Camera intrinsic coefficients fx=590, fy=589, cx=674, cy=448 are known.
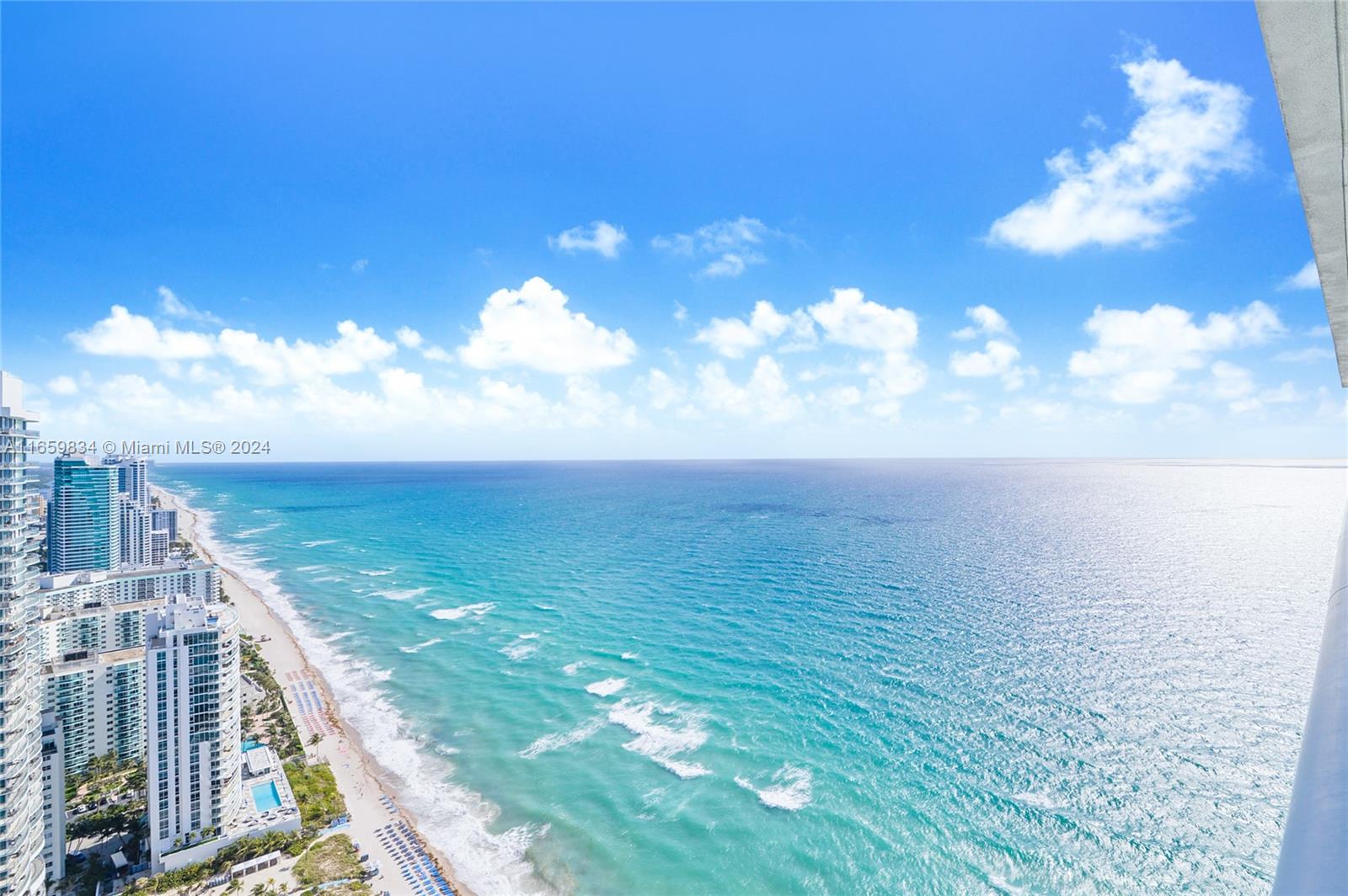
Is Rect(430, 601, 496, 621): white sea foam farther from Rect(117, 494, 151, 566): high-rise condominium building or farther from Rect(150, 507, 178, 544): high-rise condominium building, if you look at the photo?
Rect(150, 507, 178, 544): high-rise condominium building

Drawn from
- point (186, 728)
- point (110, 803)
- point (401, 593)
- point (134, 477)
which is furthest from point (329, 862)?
point (134, 477)

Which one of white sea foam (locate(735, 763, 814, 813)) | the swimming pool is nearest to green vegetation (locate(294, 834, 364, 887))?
the swimming pool

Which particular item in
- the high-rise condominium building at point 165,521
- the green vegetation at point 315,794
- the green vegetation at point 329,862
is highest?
the high-rise condominium building at point 165,521

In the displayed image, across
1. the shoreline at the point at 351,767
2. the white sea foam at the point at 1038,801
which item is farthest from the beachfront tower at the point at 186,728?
the white sea foam at the point at 1038,801

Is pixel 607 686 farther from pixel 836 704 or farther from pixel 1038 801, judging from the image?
pixel 1038 801

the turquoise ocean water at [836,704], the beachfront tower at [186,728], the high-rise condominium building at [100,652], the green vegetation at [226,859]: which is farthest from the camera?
the high-rise condominium building at [100,652]

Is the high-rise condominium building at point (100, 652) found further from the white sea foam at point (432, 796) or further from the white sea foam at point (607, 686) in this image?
the white sea foam at point (607, 686)

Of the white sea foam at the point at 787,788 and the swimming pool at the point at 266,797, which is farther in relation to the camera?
the swimming pool at the point at 266,797

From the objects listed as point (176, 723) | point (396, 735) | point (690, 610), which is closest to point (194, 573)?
point (396, 735)
